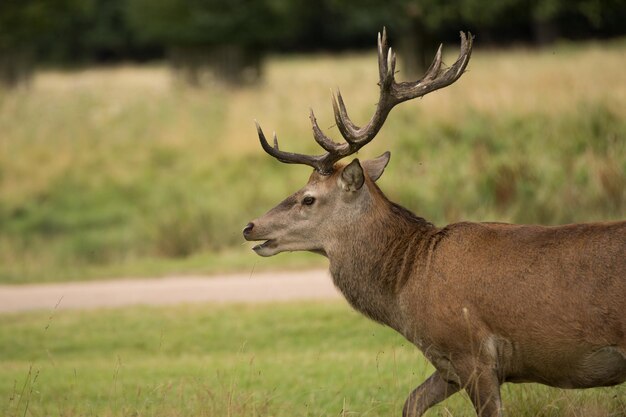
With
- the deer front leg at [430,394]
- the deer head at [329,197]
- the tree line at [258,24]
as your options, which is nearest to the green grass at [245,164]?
the tree line at [258,24]

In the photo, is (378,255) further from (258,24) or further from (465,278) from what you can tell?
(258,24)

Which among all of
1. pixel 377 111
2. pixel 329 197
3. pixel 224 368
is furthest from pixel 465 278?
pixel 224 368

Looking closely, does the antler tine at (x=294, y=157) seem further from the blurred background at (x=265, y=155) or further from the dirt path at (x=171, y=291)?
the blurred background at (x=265, y=155)

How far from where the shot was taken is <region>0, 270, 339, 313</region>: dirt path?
43.2 feet

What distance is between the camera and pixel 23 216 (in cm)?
1928

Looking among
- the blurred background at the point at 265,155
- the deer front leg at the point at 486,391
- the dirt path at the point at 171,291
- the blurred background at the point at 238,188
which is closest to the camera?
the deer front leg at the point at 486,391

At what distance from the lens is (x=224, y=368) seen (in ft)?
31.6

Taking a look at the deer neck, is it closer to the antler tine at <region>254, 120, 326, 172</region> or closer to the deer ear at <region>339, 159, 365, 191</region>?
the deer ear at <region>339, 159, 365, 191</region>

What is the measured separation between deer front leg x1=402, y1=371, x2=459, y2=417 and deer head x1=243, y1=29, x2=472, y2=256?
1.11 meters

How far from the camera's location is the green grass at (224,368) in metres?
7.69

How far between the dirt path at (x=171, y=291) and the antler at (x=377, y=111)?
A: 5.53 metres

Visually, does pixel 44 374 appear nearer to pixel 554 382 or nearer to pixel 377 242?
pixel 377 242

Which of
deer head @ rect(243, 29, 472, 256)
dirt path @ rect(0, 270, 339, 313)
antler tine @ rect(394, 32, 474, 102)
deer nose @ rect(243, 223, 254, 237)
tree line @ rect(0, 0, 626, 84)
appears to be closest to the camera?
deer head @ rect(243, 29, 472, 256)

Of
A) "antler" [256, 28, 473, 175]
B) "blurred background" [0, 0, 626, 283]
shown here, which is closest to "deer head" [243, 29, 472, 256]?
"antler" [256, 28, 473, 175]
